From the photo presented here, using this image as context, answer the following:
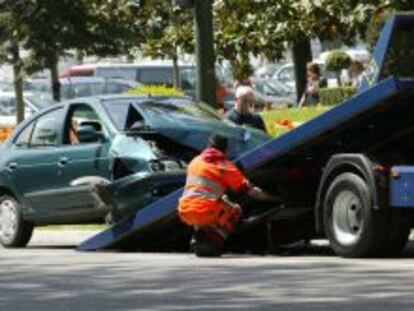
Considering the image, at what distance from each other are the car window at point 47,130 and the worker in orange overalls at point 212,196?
2907 millimetres

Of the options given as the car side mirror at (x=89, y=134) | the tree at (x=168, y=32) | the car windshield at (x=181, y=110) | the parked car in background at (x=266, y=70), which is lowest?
the parked car in background at (x=266, y=70)

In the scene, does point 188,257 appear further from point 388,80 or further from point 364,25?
point 364,25

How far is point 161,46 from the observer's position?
29406 mm

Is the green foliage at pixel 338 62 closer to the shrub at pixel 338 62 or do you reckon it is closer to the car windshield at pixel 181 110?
the shrub at pixel 338 62

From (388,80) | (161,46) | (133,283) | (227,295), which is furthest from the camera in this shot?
(161,46)

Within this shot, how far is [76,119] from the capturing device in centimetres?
1780

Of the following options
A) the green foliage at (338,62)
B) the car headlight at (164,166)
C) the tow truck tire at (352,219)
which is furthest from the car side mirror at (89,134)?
the green foliage at (338,62)

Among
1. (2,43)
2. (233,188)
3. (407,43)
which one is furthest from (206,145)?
(2,43)

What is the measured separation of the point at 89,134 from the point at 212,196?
7.08 ft

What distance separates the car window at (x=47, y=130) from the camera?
58.2 ft

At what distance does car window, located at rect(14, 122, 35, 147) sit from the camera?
719 inches

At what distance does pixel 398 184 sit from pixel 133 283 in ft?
9.54

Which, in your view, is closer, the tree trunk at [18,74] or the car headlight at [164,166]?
the car headlight at [164,166]

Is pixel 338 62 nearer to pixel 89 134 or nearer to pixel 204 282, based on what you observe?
pixel 89 134
